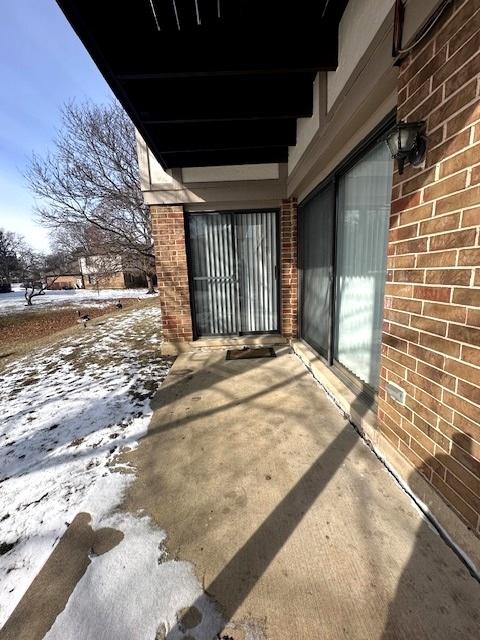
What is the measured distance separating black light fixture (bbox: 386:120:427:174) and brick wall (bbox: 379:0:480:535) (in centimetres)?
4

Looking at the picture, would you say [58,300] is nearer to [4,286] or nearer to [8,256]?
[4,286]

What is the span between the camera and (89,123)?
33.2ft

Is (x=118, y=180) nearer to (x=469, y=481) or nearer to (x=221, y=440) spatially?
(x=221, y=440)

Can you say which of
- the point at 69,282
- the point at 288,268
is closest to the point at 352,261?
the point at 288,268

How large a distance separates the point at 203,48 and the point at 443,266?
2.19 meters

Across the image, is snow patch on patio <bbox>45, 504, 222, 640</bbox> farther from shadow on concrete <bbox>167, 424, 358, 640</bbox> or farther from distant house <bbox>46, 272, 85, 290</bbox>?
distant house <bbox>46, 272, 85, 290</bbox>

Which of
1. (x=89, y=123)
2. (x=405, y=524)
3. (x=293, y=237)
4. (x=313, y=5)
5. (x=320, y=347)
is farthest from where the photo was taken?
(x=89, y=123)

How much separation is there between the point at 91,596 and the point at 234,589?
591 mm

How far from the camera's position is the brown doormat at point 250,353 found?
13.1 feet

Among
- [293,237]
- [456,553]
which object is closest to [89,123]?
[293,237]

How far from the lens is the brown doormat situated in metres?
4.00

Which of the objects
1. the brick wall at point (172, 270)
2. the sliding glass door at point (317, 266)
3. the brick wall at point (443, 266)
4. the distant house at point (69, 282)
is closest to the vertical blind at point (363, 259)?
the sliding glass door at point (317, 266)

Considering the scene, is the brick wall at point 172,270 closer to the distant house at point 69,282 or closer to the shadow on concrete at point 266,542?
the shadow on concrete at point 266,542

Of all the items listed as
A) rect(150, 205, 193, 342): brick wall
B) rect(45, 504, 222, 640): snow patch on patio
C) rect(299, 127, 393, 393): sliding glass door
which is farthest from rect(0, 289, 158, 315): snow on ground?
rect(45, 504, 222, 640): snow patch on patio
